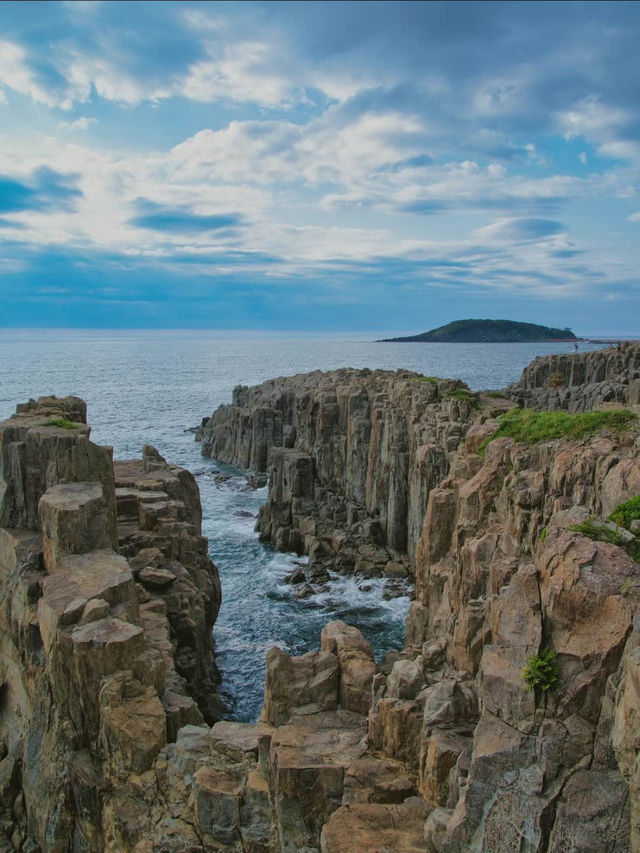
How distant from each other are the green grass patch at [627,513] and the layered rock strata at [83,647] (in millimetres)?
13920

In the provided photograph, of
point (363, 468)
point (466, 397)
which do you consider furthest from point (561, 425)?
point (363, 468)

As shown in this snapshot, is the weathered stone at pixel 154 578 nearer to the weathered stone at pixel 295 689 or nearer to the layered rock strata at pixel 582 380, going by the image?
the weathered stone at pixel 295 689

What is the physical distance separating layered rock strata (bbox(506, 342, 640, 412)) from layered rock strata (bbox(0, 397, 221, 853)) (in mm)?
41646

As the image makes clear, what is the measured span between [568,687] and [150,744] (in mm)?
12693

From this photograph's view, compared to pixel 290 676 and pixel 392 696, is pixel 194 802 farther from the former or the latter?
pixel 392 696

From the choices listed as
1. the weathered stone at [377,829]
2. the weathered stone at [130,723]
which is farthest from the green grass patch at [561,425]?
the weathered stone at [130,723]

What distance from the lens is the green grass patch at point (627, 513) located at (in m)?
14.9

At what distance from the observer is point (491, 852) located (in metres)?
10.9

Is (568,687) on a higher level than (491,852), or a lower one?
higher

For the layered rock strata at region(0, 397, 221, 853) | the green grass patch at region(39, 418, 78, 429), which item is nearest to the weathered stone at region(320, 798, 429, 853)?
the layered rock strata at region(0, 397, 221, 853)

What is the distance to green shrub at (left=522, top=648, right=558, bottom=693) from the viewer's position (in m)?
11.3

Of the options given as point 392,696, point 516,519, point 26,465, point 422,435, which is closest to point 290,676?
point 392,696

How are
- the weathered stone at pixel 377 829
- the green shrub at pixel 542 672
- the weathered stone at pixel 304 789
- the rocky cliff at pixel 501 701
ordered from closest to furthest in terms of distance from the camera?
the rocky cliff at pixel 501 701 < the green shrub at pixel 542 672 < the weathered stone at pixel 377 829 < the weathered stone at pixel 304 789

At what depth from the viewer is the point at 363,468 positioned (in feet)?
189
